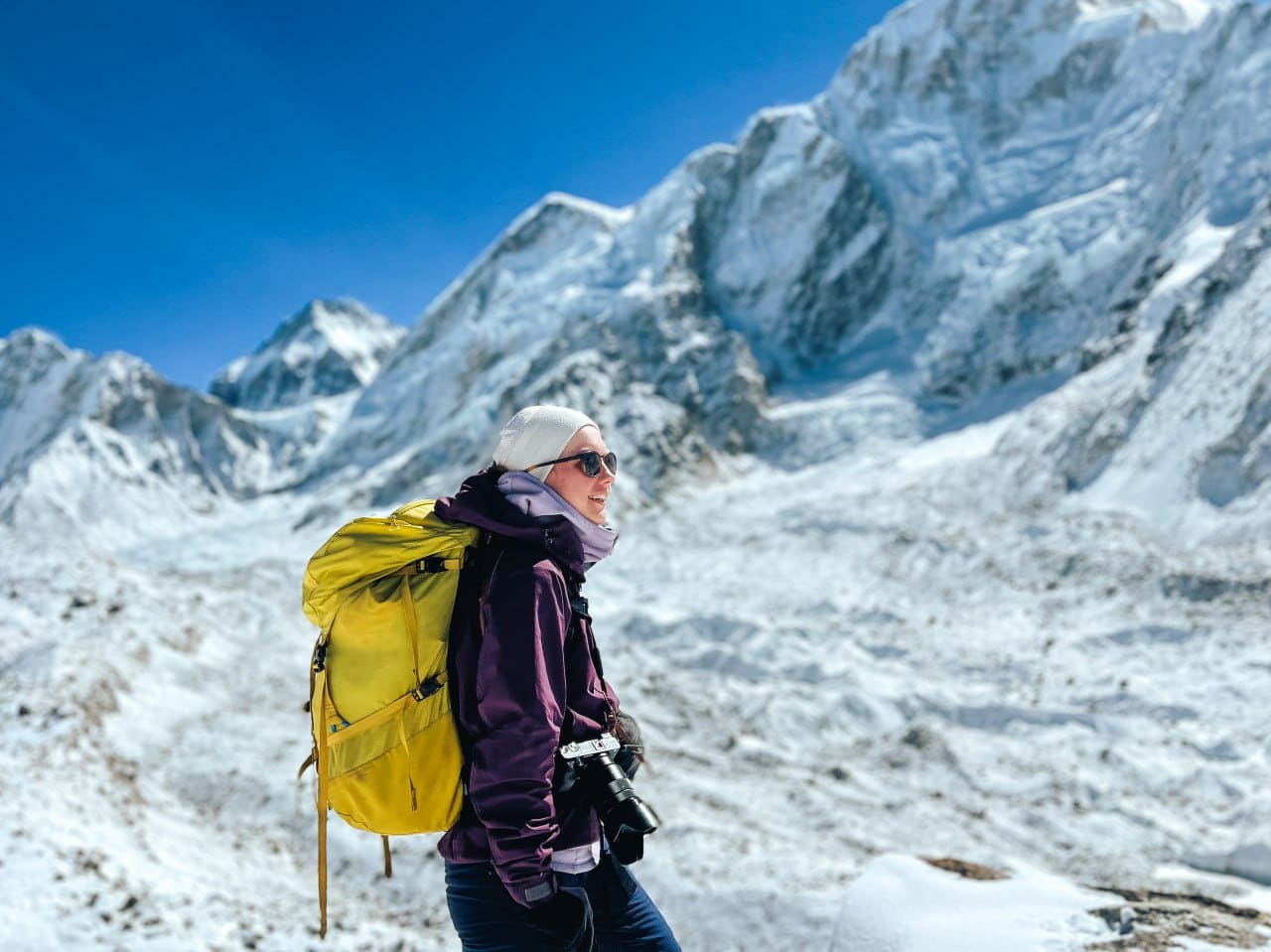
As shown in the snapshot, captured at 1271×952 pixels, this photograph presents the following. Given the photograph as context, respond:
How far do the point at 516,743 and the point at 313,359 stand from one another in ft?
377

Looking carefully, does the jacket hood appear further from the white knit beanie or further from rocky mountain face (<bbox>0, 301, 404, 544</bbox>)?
rocky mountain face (<bbox>0, 301, 404, 544</bbox>)

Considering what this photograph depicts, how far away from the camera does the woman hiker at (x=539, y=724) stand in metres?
2.17

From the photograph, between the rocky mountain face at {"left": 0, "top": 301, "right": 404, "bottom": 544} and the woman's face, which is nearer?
the woman's face

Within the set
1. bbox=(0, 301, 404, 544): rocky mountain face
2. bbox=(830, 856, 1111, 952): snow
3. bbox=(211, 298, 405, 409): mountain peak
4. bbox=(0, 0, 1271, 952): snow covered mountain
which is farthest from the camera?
bbox=(211, 298, 405, 409): mountain peak

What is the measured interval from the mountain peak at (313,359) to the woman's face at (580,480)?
109 meters

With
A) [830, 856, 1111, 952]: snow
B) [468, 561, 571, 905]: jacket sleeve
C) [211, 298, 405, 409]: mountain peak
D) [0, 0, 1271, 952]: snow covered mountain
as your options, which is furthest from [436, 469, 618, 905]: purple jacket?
[211, 298, 405, 409]: mountain peak

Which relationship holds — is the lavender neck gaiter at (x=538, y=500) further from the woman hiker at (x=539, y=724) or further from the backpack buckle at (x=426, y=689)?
the backpack buckle at (x=426, y=689)

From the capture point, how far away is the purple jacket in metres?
2.16

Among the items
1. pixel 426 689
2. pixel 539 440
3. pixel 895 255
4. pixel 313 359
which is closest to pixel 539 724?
pixel 426 689

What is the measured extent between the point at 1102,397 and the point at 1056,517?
19.6ft

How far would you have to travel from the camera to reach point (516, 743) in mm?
2164

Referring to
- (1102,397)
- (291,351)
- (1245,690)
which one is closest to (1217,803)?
(1245,690)

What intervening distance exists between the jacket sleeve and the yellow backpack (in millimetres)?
176

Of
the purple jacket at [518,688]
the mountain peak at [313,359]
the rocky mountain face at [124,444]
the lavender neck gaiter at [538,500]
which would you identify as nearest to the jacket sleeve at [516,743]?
the purple jacket at [518,688]
